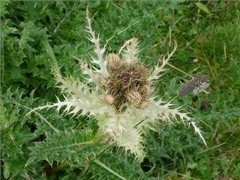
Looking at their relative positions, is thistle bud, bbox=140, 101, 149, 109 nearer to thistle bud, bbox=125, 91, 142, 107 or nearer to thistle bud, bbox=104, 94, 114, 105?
thistle bud, bbox=125, 91, 142, 107

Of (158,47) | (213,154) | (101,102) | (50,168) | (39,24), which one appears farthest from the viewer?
(158,47)

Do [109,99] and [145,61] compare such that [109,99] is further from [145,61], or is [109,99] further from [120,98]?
[145,61]

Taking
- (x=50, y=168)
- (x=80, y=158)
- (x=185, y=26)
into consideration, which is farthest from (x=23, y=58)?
(x=185, y=26)

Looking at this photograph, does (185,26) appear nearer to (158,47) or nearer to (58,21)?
(158,47)

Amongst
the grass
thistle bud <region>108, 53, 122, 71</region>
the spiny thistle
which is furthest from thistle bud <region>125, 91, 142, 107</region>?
the grass

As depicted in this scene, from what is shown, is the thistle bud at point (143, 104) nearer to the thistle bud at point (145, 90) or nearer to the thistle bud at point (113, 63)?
the thistle bud at point (145, 90)

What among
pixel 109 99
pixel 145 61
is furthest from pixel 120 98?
pixel 145 61
